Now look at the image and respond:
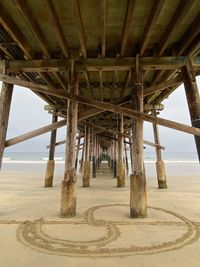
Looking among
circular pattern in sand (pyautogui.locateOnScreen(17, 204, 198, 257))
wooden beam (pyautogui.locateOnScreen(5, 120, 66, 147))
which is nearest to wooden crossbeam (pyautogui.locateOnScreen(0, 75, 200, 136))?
wooden beam (pyautogui.locateOnScreen(5, 120, 66, 147))

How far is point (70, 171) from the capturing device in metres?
4.94

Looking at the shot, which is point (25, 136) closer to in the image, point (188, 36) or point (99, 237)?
point (99, 237)

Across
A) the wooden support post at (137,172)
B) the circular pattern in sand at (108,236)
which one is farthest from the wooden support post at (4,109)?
the wooden support post at (137,172)

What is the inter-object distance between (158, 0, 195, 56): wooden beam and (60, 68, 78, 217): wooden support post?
7.13 feet

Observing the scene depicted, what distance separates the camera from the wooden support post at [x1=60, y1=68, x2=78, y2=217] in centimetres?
480

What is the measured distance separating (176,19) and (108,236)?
395 cm

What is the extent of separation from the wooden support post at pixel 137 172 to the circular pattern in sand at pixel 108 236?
285 millimetres

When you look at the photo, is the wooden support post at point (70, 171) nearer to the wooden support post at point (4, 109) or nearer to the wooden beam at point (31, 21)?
the wooden beam at point (31, 21)

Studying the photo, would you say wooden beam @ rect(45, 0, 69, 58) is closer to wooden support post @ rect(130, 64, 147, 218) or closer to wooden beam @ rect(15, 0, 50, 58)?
A: wooden beam @ rect(15, 0, 50, 58)

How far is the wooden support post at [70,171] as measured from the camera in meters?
4.80

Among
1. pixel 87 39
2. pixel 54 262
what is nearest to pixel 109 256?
pixel 54 262

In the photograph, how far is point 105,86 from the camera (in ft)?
25.0

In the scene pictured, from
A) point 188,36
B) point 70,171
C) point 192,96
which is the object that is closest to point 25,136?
point 70,171

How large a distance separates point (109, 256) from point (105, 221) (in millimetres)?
1524
